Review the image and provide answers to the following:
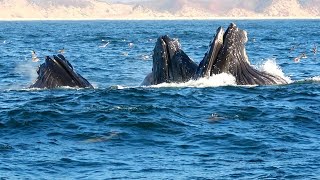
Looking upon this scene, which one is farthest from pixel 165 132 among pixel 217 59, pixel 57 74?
pixel 57 74

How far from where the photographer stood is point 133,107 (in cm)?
1681

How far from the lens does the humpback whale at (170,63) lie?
56.9 feet

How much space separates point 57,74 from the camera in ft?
58.9

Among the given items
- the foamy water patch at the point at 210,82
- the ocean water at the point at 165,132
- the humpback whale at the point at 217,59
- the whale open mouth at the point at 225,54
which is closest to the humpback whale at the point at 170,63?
the humpback whale at the point at 217,59

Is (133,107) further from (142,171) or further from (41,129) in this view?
(142,171)

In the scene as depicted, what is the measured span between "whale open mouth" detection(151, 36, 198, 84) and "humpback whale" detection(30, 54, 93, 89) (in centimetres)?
188

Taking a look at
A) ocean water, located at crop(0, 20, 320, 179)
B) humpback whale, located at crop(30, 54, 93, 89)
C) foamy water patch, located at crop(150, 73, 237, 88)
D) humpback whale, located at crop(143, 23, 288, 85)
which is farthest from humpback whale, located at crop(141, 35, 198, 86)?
humpback whale, located at crop(30, 54, 93, 89)

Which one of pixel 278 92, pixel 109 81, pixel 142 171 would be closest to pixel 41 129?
pixel 142 171

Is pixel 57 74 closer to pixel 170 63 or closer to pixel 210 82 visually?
pixel 170 63

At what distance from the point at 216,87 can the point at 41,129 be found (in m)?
5.40

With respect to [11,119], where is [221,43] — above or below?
above

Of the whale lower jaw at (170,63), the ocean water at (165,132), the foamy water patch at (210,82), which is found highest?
the whale lower jaw at (170,63)

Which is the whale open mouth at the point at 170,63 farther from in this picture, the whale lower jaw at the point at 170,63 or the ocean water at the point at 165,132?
the ocean water at the point at 165,132

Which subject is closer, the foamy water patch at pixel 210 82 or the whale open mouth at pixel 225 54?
the whale open mouth at pixel 225 54
